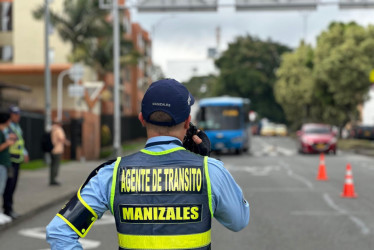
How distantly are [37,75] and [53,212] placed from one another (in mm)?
20035

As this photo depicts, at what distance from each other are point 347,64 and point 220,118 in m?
14.2

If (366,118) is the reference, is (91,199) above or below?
above

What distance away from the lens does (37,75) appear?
29734 mm

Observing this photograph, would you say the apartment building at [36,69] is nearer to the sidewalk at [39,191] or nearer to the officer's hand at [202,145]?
the sidewalk at [39,191]

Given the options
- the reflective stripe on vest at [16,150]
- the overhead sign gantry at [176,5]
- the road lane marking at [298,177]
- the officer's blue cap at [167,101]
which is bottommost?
the road lane marking at [298,177]

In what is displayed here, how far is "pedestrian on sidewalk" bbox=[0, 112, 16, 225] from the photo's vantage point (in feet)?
28.6

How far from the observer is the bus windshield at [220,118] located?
3206 cm

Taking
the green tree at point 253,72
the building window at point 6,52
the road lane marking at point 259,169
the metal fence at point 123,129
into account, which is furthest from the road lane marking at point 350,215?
the green tree at point 253,72

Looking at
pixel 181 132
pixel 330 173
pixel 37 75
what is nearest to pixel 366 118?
pixel 37 75

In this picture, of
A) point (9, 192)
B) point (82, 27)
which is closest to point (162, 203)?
point (9, 192)

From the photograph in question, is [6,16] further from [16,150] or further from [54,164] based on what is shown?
[16,150]

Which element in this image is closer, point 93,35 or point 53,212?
point 53,212

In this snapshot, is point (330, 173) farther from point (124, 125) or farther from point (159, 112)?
point (124, 125)

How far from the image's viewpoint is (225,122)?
3206 centimetres
